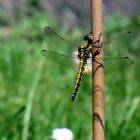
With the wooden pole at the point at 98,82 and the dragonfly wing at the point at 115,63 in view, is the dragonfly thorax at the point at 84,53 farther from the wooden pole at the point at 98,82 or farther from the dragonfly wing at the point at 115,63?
the dragonfly wing at the point at 115,63

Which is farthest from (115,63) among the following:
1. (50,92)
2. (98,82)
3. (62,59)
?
(50,92)

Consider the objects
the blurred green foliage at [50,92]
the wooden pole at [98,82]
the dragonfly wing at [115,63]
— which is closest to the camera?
the wooden pole at [98,82]

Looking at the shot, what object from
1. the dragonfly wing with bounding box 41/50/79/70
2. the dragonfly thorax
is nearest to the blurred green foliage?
the dragonfly wing with bounding box 41/50/79/70

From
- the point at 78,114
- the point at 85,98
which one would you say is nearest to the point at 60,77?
the point at 85,98

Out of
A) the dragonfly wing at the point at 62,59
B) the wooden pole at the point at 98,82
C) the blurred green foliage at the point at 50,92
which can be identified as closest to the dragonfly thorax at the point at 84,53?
the wooden pole at the point at 98,82

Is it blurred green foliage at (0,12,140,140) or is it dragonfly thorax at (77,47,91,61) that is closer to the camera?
dragonfly thorax at (77,47,91,61)

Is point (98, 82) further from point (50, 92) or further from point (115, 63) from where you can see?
point (50, 92)

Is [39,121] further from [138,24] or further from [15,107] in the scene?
[138,24]

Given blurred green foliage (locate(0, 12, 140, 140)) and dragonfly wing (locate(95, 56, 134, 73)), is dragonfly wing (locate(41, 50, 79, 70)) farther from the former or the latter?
blurred green foliage (locate(0, 12, 140, 140))

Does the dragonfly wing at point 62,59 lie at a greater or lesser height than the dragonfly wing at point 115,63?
greater
